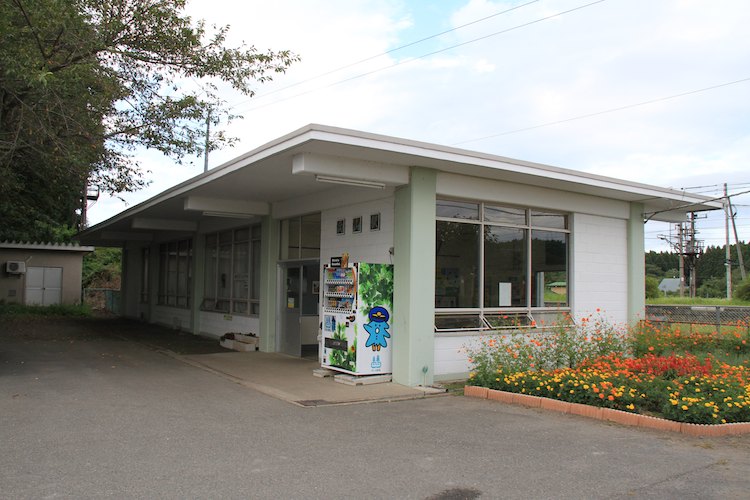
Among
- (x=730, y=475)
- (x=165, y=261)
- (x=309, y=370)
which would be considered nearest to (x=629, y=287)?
(x=309, y=370)

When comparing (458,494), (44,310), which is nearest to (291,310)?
(458,494)

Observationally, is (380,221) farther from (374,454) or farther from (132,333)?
(132,333)

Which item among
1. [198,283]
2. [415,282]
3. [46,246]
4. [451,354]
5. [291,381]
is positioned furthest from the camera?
[46,246]

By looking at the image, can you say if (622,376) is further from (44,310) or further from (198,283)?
(44,310)

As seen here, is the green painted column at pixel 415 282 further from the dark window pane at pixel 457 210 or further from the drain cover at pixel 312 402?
the drain cover at pixel 312 402

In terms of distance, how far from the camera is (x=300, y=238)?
13.8 metres

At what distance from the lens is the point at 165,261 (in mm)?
22719

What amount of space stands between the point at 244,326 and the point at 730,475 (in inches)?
485

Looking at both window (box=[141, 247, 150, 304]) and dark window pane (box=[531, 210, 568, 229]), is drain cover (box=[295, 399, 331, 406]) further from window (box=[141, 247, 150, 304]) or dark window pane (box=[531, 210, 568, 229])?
window (box=[141, 247, 150, 304])

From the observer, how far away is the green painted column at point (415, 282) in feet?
33.0

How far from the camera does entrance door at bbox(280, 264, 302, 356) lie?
45.4 feet

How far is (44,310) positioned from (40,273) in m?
2.90

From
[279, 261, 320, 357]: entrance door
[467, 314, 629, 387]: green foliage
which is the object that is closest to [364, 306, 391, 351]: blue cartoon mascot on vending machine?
[467, 314, 629, 387]: green foliage

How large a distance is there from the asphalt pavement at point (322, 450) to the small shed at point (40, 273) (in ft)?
64.1
